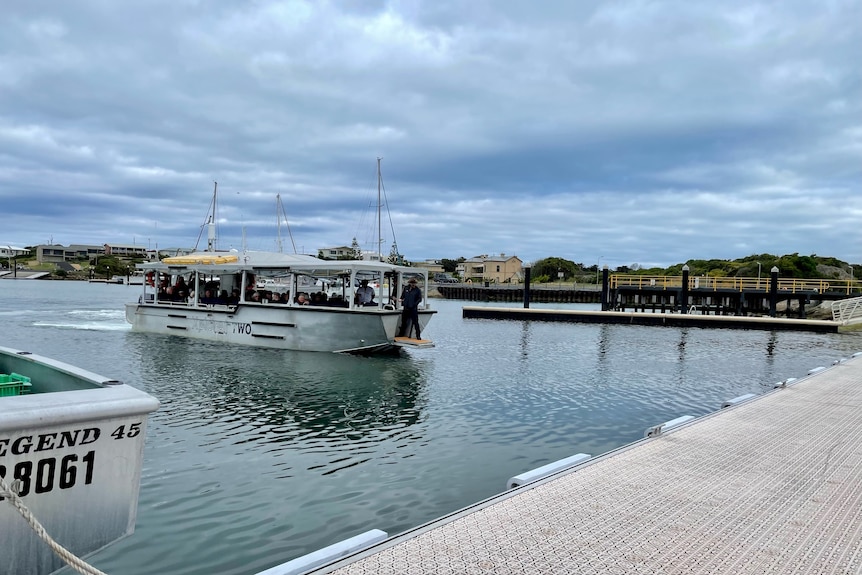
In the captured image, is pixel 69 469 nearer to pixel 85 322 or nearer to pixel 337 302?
pixel 337 302

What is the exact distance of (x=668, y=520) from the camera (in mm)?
4625

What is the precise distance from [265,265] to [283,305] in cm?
137

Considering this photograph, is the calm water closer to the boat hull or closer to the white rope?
the boat hull

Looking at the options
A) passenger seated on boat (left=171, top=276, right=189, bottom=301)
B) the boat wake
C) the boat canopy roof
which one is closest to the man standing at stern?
the boat canopy roof

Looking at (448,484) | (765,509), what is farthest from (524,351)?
(765,509)

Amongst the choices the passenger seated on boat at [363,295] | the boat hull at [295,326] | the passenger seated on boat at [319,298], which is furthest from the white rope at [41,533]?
the passenger seated on boat at [319,298]

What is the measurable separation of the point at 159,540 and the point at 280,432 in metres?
4.03

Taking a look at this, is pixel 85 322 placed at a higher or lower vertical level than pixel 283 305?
lower

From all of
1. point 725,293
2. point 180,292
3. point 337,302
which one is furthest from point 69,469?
point 725,293

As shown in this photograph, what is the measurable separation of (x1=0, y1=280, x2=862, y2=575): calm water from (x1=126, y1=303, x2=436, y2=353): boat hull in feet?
1.81

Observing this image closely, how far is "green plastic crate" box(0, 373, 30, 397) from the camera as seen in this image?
17.6 ft

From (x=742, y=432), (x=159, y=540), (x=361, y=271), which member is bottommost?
(x=159, y=540)

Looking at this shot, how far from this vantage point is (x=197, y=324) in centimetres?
2127

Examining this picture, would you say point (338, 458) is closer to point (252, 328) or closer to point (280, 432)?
point (280, 432)
